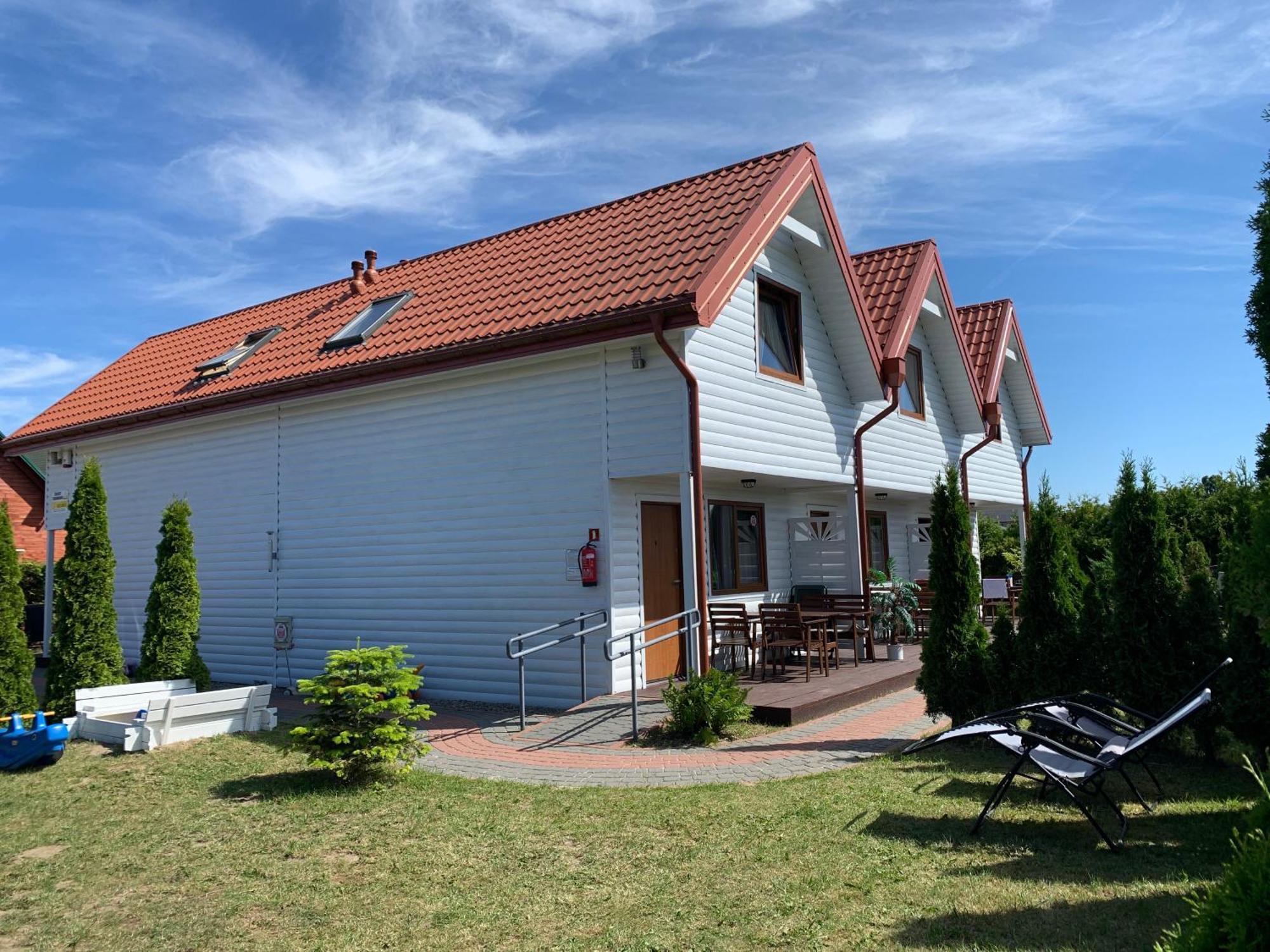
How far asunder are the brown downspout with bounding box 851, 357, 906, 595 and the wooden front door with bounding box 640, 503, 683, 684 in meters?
3.30

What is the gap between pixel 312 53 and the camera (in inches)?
493

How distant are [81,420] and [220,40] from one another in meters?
8.47

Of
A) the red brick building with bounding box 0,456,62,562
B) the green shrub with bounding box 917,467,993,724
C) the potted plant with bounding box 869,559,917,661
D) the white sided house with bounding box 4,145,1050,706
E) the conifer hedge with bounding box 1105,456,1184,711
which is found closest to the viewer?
the conifer hedge with bounding box 1105,456,1184,711

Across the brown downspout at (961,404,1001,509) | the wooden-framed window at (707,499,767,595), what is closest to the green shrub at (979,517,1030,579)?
the brown downspout at (961,404,1001,509)

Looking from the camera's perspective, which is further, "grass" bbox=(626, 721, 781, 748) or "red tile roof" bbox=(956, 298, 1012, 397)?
"red tile roof" bbox=(956, 298, 1012, 397)

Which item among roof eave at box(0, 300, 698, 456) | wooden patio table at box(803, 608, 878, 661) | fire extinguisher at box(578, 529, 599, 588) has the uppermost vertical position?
roof eave at box(0, 300, 698, 456)

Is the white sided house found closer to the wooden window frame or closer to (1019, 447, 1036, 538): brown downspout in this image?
the wooden window frame

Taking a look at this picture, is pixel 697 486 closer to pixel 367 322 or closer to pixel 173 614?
pixel 173 614

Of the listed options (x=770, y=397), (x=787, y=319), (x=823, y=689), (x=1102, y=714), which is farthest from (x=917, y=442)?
(x=1102, y=714)

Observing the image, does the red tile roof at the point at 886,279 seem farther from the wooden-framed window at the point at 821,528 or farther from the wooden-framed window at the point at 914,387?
the wooden-framed window at the point at 821,528

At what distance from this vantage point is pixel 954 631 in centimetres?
862

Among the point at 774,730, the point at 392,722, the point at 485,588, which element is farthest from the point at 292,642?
the point at 774,730

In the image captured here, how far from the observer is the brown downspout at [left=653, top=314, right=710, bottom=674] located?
1038 cm

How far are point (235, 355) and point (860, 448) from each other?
1100cm
